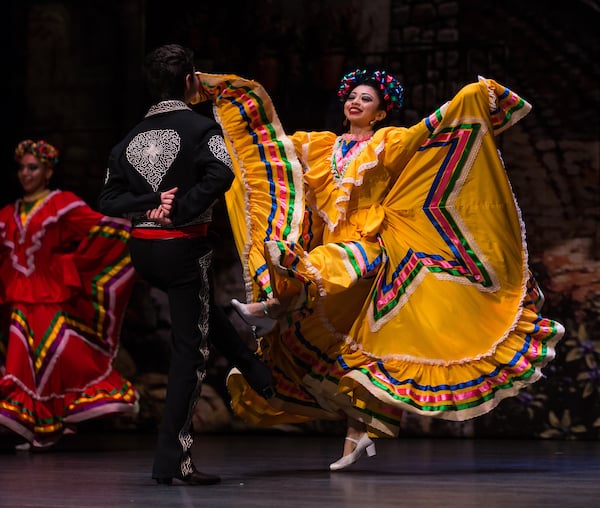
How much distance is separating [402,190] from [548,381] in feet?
6.54

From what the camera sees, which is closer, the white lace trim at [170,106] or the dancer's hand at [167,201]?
the dancer's hand at [167,201]

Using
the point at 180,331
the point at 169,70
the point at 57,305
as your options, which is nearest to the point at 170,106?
the point at 169,70

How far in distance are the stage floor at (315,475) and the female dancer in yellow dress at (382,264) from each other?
0.28 m

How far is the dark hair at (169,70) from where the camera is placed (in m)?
3.29

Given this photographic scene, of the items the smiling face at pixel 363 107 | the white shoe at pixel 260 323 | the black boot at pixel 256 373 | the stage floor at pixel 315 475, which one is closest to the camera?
the stage floor at pixel 315 475

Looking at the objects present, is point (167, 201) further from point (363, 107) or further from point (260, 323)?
point (363, 107)

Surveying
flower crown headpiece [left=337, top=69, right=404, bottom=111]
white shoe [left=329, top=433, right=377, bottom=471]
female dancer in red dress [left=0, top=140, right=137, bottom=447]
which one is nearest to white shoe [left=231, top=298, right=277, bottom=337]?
white shoe [left=329, top=433, right=377, bottom=471]

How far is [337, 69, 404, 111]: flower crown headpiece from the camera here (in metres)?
4.13

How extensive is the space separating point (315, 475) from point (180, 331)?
2.46ft

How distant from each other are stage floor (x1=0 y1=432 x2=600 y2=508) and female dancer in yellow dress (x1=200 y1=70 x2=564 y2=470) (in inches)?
11.0

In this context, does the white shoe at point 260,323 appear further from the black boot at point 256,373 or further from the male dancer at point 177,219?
the male dancer at point 177,219

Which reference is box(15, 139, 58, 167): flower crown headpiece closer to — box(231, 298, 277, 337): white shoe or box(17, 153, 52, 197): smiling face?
box(17, 153, 52, 197): smiling face

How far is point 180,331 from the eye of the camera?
10.7 ft

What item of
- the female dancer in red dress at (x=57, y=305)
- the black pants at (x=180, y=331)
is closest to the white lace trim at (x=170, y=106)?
the black pants at (x=180, y=331)
